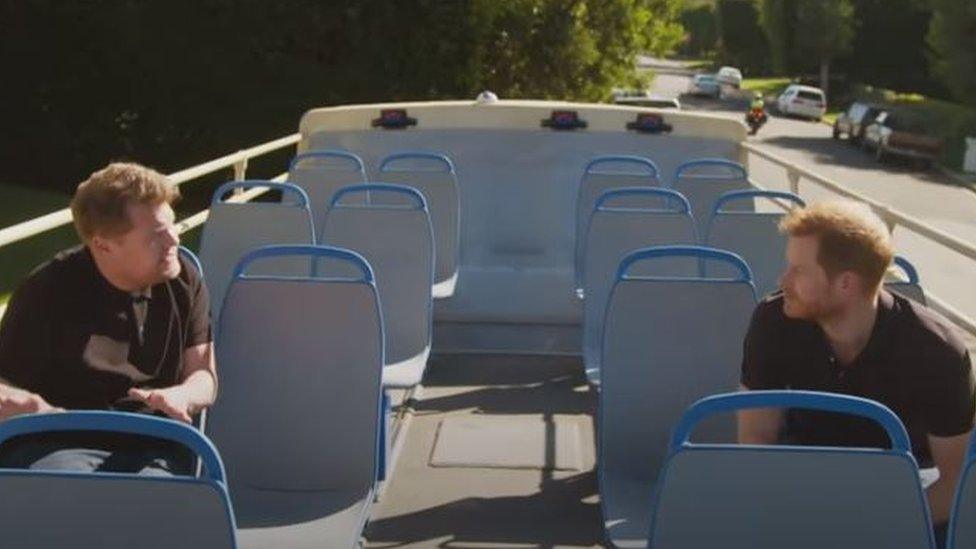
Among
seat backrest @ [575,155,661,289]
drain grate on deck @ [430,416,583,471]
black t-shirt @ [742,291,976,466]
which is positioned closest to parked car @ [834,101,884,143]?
seat backrest @ [575,155,661,289]

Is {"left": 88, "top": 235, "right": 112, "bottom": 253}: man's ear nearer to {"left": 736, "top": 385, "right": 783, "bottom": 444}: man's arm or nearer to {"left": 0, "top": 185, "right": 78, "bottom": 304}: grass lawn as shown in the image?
{"left": 736, "top": 385, "right": 783, "bottom": 444}: man's arm

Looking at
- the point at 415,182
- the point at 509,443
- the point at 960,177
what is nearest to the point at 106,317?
the point at 509,443

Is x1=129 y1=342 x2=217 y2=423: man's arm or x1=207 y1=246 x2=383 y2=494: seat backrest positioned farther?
x1=207 y1=246 x2=383 y2=494: seat backrest

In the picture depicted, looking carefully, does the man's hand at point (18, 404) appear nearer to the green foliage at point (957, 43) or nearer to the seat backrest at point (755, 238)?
the seat backrest at point (755, 238)

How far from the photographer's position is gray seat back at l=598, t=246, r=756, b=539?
15.1 feet

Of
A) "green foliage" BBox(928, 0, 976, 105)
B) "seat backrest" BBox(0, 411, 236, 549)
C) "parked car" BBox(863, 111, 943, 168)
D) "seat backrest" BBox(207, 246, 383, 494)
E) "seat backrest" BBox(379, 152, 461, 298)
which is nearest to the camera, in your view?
"seat backrest" BBox(0, 411, 236, 549)

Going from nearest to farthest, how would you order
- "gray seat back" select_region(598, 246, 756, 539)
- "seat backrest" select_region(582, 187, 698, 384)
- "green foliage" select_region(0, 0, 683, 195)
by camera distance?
"gray seat back" select_region(598, 246, 756, 539) → "seat backrest" select_region(582, 187, 698, 384) → "green foliage" select_region(0, 0, 683, 195)

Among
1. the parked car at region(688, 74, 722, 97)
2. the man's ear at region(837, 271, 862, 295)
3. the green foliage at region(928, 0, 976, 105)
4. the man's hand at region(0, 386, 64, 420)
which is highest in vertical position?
the man's ear at region(837, 271, 862, 295)

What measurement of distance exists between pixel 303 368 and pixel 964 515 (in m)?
2.17

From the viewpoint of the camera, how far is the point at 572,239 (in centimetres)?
833

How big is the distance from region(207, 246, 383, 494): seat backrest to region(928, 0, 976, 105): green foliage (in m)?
43.4

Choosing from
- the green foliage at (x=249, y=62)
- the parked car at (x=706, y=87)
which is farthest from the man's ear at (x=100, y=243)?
the parked car at (x=706, y=87)

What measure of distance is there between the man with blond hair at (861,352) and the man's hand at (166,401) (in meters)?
1.44

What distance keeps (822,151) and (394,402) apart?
38.0 m
